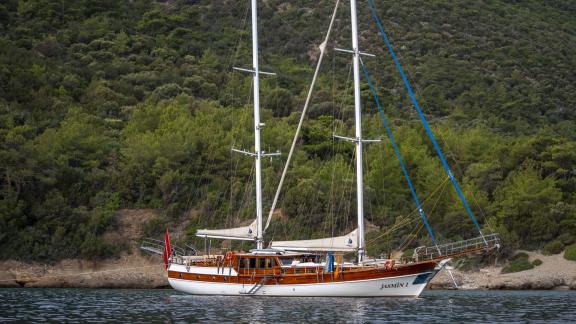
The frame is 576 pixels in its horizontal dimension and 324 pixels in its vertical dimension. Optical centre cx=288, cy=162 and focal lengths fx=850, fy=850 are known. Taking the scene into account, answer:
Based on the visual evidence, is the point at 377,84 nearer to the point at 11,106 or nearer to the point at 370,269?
the point at 11,106

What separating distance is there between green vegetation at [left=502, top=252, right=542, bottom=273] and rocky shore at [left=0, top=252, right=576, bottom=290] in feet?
1.44

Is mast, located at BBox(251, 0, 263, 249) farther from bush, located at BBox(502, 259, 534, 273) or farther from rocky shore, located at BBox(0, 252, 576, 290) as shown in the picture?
bush, located at BBox(502, 259, 534, 273)

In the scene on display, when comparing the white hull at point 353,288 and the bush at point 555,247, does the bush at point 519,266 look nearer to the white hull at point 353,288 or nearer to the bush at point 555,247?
the bush at point 555,247

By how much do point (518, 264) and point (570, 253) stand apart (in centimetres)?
367

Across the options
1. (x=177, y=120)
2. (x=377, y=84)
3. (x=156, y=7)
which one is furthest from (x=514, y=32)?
(x=177, y=120)

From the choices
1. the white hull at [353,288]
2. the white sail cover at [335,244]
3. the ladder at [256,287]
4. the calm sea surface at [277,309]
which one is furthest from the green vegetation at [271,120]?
the calm sea surface at [277,309]

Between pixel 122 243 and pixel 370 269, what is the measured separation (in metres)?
28.2

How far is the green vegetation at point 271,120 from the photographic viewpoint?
212 ft

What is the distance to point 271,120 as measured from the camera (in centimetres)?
8175

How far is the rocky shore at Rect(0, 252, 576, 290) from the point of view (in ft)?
192

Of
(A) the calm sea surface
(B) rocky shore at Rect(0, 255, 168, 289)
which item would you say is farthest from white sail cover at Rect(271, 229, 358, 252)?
(B) rocky shore at Rect(0, 255, 168, 289)

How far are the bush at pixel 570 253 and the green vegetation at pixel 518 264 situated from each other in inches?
88.1

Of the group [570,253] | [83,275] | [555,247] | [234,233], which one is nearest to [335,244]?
[234,233]

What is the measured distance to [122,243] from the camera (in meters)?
64.6
